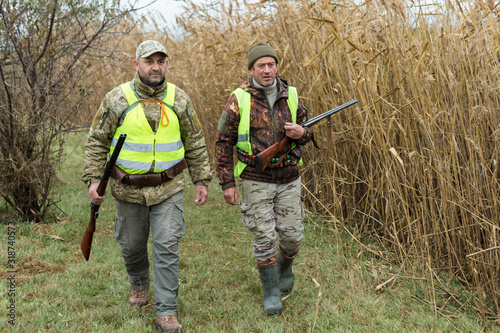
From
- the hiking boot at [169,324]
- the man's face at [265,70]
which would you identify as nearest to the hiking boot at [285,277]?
the hiking boot at [169,324]

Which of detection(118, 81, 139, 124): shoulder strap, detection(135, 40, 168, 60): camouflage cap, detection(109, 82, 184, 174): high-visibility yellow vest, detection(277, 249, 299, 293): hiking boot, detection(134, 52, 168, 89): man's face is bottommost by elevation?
detection(277, 249, 299, 293): hiking boot

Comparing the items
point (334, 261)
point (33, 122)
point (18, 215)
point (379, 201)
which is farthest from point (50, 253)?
point (379, 201)

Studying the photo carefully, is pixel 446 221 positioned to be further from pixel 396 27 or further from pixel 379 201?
pixel 396 27

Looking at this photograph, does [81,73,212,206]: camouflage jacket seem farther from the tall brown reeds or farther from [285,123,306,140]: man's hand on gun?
the tall brown reeds

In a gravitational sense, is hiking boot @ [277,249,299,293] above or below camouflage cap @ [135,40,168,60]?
below

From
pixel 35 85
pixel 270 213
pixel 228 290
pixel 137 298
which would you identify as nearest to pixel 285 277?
pixel 228 290

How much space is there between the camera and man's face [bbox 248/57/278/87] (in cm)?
341

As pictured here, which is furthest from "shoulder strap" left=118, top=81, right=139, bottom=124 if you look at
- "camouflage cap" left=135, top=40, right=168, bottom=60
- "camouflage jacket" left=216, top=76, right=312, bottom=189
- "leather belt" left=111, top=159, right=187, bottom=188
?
"camouflage jacket" left=216, top=76, right=312, bottom=189

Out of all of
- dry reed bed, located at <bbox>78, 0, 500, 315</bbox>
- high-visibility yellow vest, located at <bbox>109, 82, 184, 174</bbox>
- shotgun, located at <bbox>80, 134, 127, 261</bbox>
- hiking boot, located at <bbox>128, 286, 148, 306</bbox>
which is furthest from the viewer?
hiking boot, located at <bbox>128, 286, 148, 306</bbox>

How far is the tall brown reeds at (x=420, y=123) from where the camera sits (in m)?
3.31

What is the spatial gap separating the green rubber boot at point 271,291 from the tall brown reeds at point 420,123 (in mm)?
851

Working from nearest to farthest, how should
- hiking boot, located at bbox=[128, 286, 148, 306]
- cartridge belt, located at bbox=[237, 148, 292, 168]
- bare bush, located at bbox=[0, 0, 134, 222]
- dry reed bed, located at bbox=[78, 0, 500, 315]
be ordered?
dry reed bed, located at bbox=[78, 0, 500, 315] < cartridge belt, located at bbox=[237, 148, 292, 168] < hiking boot, located at bbox=[128, 286, 148, 306] < bare bush, located at bbox=[0, 0, 134, 222]

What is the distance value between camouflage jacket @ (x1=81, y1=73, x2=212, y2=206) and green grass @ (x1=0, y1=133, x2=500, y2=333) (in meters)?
0.91

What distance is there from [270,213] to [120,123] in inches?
48.9
